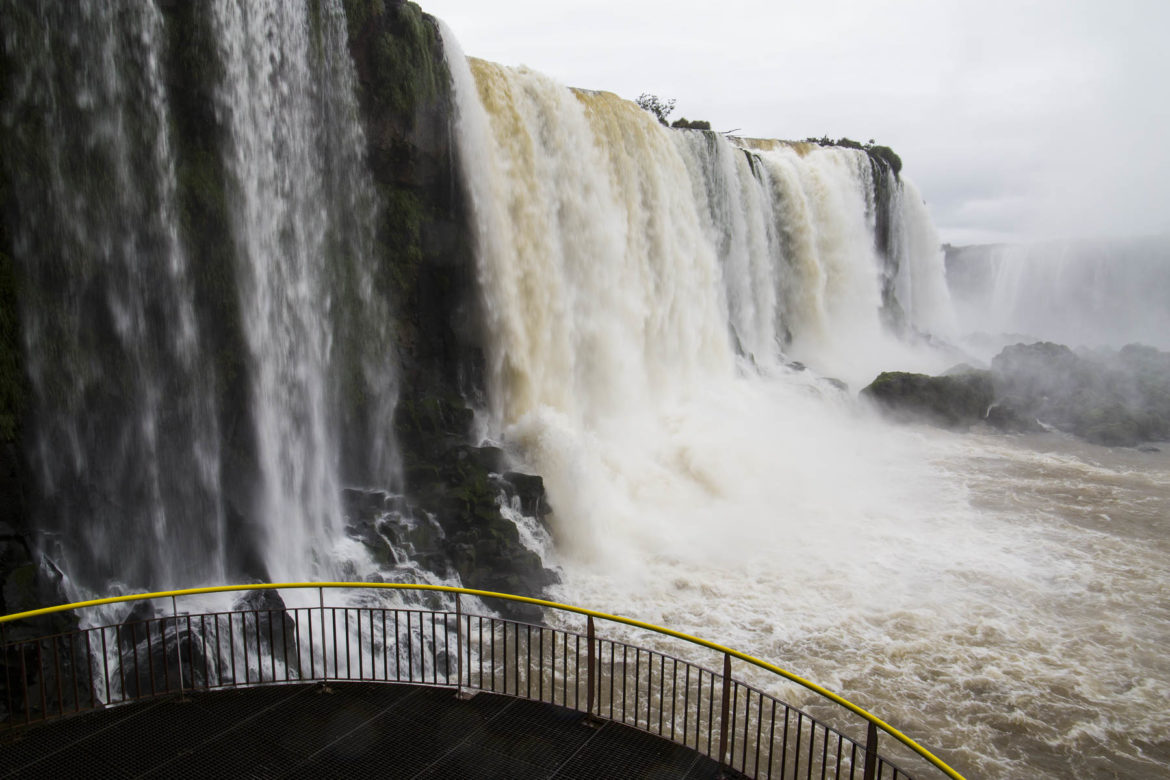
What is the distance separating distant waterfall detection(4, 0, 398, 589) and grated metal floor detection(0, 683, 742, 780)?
5833mm

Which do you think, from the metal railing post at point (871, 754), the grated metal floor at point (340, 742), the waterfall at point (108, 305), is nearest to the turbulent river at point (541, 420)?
the waterfall at point (108, 305)

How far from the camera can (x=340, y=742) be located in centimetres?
627

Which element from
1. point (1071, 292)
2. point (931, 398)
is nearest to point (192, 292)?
point (931, 398)

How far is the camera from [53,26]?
10.7 metres

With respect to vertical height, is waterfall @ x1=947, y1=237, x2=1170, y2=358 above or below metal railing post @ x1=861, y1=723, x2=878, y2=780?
above

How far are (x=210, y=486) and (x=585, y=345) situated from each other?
35.3ft

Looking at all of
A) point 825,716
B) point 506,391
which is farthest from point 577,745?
point 506,391

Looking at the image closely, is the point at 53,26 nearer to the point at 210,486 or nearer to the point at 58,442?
the point at 58,442

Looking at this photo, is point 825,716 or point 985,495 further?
point 985,495

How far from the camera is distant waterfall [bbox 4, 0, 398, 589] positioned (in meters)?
11.0

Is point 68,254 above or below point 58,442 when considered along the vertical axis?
above

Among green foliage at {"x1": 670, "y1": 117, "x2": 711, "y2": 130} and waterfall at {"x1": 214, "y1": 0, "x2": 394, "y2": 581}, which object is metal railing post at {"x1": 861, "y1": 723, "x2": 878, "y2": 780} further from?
green foliage at {"x1": 670, "y1": 117, "x2": 711, "y2": 130}

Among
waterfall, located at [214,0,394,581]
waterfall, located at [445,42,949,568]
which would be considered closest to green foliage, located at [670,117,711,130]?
waterfall, located at [445,42,949,568]

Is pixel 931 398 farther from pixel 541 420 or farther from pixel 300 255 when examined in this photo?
pixel 300 255
